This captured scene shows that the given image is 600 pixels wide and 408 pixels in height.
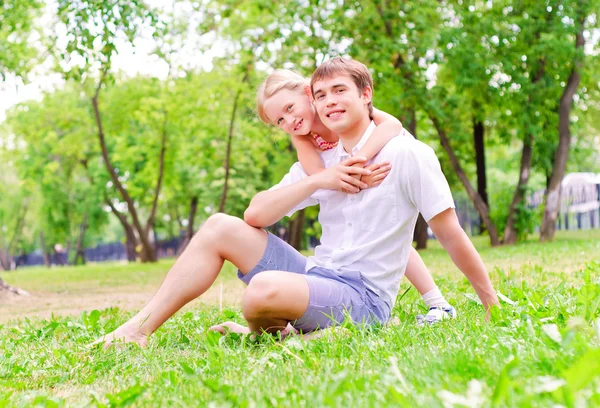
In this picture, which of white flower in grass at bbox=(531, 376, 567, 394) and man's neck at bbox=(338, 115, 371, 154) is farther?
man's neck at bbox=(338, 115, 371, 154)

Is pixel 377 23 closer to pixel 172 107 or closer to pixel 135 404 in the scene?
pixel 172 107

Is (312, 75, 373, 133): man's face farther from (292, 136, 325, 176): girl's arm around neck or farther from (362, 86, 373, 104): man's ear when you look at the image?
(292, 136, 325, 176): girl's arm around neck

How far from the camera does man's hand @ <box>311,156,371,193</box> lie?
3305 millimetres

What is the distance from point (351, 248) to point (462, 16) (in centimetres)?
1346

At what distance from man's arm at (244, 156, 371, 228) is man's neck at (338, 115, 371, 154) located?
0.80ft

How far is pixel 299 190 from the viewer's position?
3.51m

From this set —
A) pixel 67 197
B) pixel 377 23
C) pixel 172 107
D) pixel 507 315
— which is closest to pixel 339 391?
pixel 507 315

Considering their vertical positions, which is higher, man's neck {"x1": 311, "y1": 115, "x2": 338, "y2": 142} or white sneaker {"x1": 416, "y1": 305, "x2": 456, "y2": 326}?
man's neck {"x1": 311, "y1": 115, "x2": 338, "y2": 142}

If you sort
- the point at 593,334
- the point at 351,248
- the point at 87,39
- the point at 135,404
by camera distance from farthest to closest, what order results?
the point at 87,39, the point at 351,248, the point at 593,334, the point at 135,404

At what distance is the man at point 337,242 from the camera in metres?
3.26

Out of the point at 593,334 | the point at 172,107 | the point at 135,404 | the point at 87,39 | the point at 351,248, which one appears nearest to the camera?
the point at 135,404

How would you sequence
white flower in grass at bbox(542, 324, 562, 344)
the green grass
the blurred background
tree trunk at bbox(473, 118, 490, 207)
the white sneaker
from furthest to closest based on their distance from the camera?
tree trunk at bbox(473, 118, 490, 207), the blurred background, the white sneaker, white flower in grass at bbox(542, 324, 562, 344), the green grass

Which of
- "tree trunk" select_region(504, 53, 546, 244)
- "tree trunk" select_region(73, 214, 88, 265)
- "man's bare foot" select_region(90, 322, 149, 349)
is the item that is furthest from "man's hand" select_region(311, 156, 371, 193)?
"tree trunk" select_region(73, 214, 88, 265)

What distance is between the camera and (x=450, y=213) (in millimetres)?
3318
